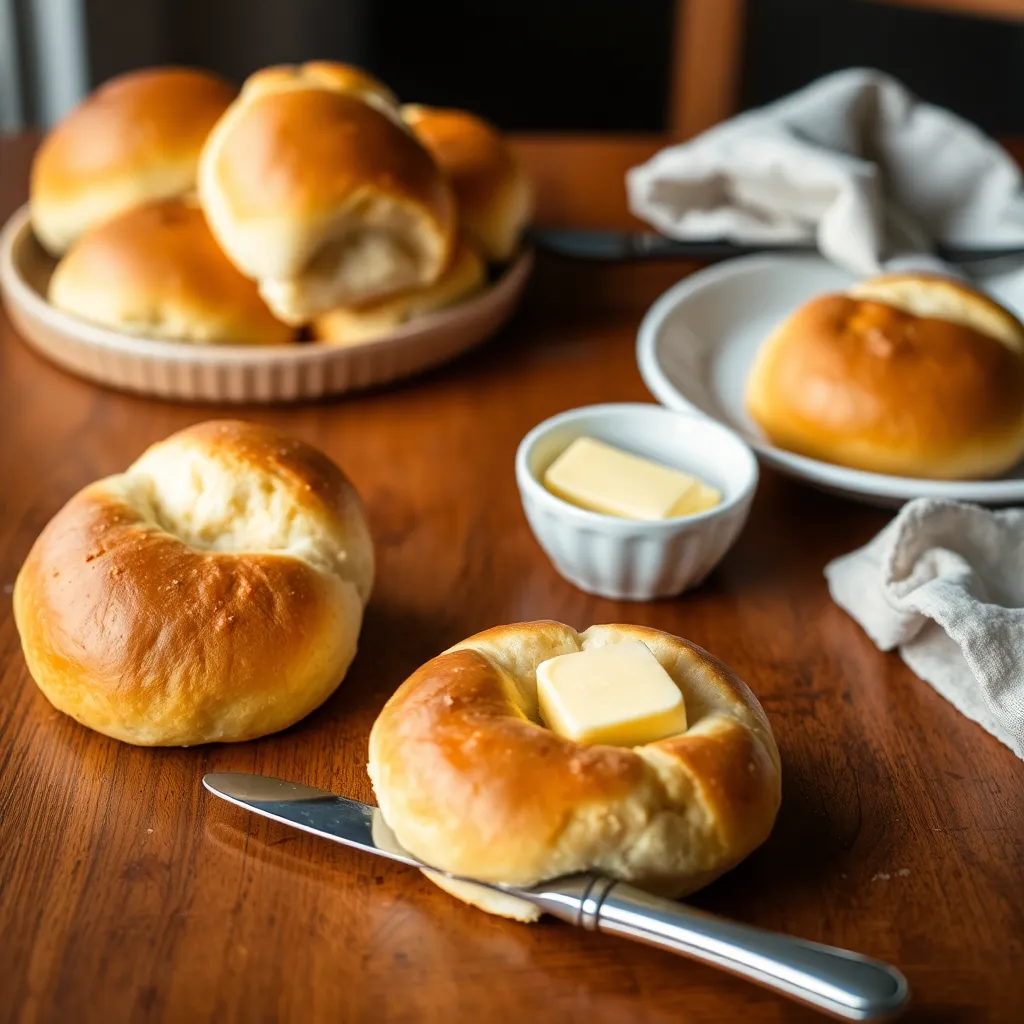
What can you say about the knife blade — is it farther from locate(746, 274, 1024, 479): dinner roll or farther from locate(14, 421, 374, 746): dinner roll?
locate(14, 421, 374, 746): dinner roll

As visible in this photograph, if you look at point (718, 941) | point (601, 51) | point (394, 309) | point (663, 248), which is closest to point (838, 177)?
point (663, 248)

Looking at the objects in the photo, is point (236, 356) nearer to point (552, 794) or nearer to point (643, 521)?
point (643, 521)

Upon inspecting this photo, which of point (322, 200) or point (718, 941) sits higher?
point (322, 200)

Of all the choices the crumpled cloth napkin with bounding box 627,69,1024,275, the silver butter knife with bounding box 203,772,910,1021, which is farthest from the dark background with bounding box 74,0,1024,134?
the silver butter knife with bounding box 203,772,910,1021

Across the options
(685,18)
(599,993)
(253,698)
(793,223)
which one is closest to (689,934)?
(599,993)

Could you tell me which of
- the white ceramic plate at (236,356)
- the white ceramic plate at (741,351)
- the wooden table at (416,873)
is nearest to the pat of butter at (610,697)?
the wooden table at (416,873)

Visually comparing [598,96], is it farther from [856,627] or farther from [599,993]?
[599,993]
